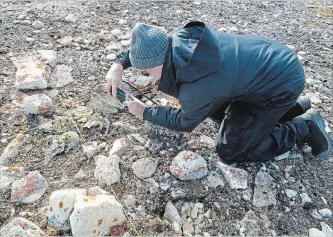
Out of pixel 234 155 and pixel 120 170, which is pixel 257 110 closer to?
pixel 234 155

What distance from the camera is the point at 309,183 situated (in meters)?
3.17

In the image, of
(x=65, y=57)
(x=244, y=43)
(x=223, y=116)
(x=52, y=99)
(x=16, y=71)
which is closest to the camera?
(x=244, y=43)

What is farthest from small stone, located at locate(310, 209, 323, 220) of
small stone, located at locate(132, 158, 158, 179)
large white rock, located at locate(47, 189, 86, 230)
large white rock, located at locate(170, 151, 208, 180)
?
large white rock, located at locate(47, 189, 86, 230)

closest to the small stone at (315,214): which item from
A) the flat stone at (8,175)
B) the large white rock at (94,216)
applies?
the large white rock at (94,216)

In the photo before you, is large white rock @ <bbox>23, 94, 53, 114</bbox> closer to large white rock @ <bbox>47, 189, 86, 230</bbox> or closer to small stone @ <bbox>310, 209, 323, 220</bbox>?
large white rock @ <bbox>47, 189, 86, 230</bbox>

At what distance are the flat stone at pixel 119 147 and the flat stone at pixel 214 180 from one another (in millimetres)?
712

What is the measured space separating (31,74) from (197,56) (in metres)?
1.95

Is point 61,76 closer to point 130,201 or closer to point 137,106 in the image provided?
point 137,106

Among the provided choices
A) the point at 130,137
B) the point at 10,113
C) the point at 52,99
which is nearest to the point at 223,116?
the point at 130,137

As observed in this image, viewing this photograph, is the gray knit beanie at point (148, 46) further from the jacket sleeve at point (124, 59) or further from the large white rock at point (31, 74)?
the large white rock at point (31, 74)

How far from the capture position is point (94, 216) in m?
2.51

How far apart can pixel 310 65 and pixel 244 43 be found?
2151 millimetres

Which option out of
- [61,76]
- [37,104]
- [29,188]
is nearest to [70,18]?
[61,76]

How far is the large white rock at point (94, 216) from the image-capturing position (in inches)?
98.5
